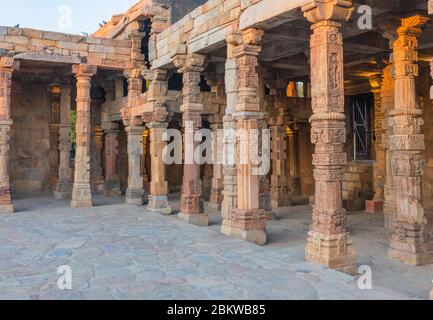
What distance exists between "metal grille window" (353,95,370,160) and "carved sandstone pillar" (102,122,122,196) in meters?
9.61

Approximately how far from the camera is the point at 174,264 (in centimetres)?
595

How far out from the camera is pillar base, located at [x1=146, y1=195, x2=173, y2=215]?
39.7 feet

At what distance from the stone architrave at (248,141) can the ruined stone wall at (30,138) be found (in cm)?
1204

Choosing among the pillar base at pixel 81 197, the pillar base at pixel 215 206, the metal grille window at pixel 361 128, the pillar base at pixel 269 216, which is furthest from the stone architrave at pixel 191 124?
the metal grille window at pixel 361 128

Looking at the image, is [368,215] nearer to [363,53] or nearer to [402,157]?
[363,53]

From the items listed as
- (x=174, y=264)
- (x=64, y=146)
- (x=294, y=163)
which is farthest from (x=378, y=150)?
(x=64, y=146)

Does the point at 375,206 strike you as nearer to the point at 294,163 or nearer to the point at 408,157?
the point at 408,157

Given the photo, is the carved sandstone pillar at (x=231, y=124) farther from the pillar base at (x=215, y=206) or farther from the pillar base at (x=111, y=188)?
the pillar base at (x=111, y=188)

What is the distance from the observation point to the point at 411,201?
23.7 ft

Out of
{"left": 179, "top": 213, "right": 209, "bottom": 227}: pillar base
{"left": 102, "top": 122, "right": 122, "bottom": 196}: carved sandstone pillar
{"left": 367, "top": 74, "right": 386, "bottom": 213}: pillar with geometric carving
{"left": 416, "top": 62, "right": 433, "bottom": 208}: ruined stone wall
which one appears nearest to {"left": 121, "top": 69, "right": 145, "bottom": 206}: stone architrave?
{"left": 102, "top": 122, "right": 122, "bottom": 196}: carved sandstone pillar
